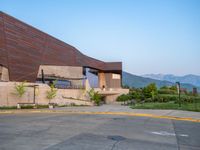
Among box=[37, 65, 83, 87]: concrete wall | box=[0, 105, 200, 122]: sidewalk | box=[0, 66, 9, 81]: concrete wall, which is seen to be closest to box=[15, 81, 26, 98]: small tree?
box=[0, 105, 200, 122]: sidewalk

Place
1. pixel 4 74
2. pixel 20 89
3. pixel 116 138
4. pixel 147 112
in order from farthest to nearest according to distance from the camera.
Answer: pixel 4 74, pixel 20 89, pixel 147 112, pixel 116 138

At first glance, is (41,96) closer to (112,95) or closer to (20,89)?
(20,89)

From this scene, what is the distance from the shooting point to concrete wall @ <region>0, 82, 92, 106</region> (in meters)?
25.9

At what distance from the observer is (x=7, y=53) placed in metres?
31.4

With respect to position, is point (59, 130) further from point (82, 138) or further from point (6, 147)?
point (6, 147)

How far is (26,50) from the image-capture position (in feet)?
117

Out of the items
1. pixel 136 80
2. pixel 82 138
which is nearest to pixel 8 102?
pixel 82 138

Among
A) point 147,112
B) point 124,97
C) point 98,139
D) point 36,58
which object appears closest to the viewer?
point 98,139

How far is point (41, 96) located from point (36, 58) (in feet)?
35.5

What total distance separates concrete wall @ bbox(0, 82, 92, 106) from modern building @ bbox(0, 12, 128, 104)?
82.0 inches

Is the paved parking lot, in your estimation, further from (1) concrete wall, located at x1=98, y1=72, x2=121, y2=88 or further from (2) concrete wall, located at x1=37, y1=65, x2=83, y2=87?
(1) concrete wall, located at x1=98, y1=72, x2=121, y2=88

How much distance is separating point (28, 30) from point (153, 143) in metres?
31.0

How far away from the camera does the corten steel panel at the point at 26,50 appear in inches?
1235

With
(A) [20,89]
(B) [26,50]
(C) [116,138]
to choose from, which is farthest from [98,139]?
(B) [26,50]
